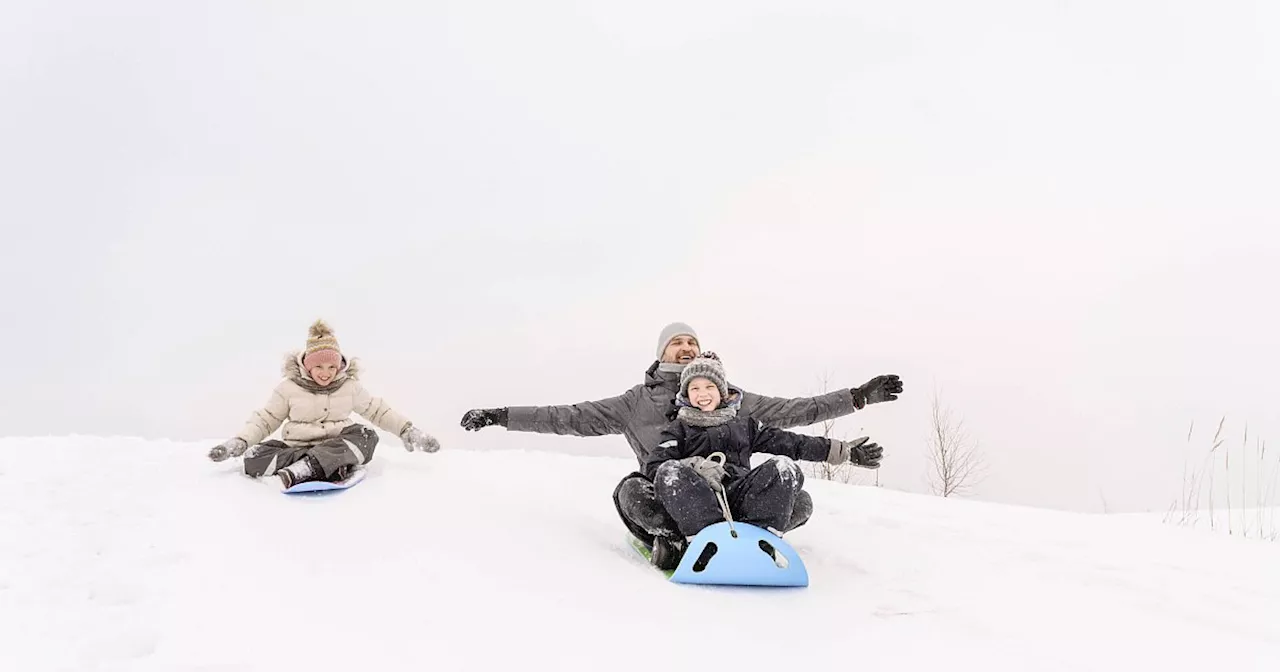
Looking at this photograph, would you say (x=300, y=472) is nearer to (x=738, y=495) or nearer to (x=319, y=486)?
(x=319, y=486)

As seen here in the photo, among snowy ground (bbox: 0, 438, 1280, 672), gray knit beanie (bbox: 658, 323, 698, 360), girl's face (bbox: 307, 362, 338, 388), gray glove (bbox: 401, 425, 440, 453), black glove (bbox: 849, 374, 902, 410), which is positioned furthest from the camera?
gray glove (bbox: 401, 425, 440, 453)

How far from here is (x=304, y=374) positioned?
539 cm

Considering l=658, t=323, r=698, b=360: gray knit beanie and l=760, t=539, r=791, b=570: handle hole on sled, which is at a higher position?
l=658, t=323, r=698, b=360: gray knit beanie

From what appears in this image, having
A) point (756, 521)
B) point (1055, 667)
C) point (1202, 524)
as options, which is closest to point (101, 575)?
point (756, 521)

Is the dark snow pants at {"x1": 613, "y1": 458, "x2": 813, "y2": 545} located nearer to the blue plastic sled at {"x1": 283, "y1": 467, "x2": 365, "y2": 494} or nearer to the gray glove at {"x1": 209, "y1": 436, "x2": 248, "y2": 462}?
the blue plastic sled at {"x1": 283, "y1": 467, "x2": 365, "y2": 494}

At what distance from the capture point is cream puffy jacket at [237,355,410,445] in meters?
5.23

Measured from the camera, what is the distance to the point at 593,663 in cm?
228

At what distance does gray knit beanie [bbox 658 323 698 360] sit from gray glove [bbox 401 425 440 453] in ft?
5.87

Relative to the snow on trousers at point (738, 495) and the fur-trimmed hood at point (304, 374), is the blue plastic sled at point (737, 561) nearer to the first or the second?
the snow on trousers at point (738, 495)

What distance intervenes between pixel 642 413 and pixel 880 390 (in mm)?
1415

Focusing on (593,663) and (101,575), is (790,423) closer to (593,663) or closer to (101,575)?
(593,663)

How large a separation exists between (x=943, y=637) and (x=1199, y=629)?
1.09 meters

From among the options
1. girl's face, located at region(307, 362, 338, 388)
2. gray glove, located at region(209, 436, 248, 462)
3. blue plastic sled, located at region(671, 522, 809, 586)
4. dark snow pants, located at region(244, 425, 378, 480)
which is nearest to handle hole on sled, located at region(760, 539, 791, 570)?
blue plastic sled, located at region(671, 522, 809, 586)

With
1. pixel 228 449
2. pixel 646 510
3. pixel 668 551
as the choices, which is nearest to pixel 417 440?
pixel 228 449
